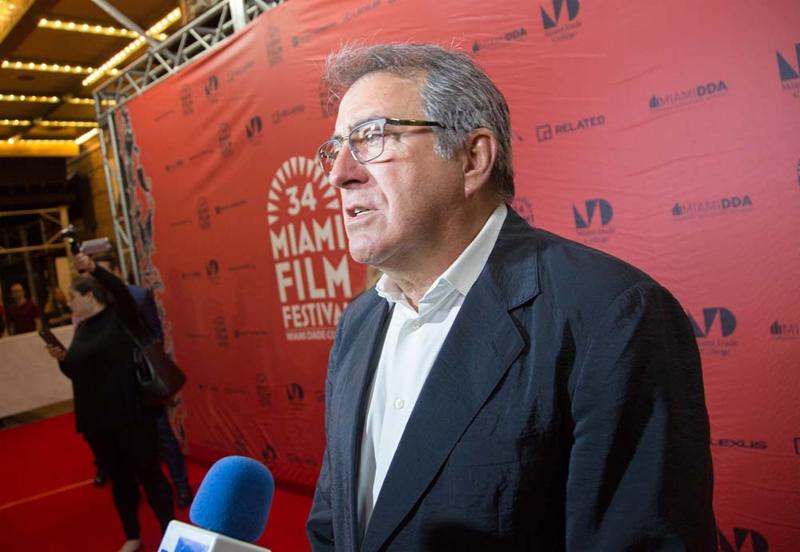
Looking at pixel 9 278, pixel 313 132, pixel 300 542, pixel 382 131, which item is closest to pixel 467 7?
pixel 313 132

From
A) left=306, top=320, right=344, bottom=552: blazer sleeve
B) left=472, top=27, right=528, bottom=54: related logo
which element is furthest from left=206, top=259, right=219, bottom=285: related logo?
left=306, top=320, right=344, bottom=552: blazer sleeve

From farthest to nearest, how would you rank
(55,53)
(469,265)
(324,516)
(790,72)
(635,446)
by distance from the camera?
(55,53) < (790,72) < (324,516) < (469,265) < (635,446)

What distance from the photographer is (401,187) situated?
109cm

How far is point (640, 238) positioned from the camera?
2217mm

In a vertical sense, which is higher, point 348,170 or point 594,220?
point 348,170

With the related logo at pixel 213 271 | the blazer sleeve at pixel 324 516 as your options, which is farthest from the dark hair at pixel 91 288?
the blazer sleeve at pixel 324 516

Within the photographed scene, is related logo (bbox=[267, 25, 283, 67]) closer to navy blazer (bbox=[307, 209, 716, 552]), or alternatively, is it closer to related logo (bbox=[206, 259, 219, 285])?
related logo (bbox=[206, 259, 219, 285])

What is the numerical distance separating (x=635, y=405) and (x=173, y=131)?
4459mm

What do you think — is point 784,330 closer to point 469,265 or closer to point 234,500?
point 469,265

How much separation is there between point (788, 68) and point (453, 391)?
1.62 metres

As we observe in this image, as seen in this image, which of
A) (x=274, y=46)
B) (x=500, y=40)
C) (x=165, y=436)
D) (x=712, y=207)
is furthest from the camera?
(x=165, y=436)

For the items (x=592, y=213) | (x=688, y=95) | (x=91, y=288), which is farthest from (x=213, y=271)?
(x=688, y=95)

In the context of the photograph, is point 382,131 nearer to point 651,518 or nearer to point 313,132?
point 651,518

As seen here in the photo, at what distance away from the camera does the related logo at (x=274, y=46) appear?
357 centimetres
